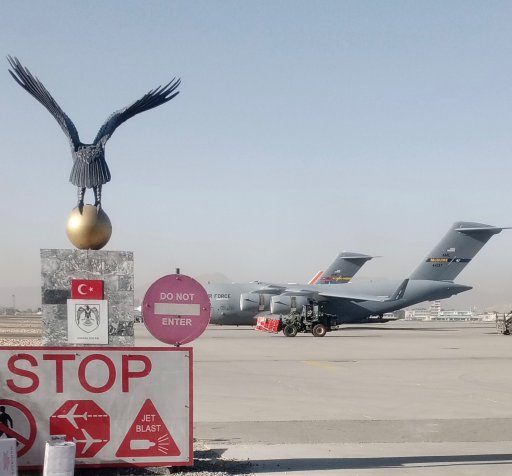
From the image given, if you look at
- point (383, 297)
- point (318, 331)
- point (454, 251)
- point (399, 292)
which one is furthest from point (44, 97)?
point (454, 251)

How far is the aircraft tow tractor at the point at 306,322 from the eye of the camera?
133ft

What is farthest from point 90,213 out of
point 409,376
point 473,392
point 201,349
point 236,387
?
point 201,349

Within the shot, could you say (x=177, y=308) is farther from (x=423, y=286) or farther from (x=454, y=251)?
(x=454, y=251)

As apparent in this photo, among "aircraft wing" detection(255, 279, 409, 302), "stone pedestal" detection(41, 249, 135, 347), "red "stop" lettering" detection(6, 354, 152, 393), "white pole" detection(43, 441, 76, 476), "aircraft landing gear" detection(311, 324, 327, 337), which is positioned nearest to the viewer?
"white pole" detection(43, 441, 76, 476)

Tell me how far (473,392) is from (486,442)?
19.5 ft

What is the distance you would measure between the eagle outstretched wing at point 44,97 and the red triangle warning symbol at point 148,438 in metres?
3.51

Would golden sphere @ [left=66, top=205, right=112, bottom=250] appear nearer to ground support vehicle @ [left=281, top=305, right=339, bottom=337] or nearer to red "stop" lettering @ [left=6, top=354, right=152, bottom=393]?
red "stop" lettering @ [left=6, top=354, right=152, bottom=393]

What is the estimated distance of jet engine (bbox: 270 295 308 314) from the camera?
4300 cm

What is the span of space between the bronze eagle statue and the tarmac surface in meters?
3.62

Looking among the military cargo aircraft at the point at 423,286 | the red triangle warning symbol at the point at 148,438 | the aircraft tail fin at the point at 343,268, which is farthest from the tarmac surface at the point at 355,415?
the aircraft tail fin at the point at 343,268

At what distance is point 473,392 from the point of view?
1502 cm

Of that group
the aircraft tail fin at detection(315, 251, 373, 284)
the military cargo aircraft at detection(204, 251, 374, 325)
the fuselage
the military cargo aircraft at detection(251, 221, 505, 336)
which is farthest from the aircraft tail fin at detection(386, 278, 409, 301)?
the aircraft tail fin at detection(315, 251, 373, 284)

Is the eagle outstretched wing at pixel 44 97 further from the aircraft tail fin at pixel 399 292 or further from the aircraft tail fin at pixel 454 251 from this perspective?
the aircraft tail fin at pixel 454 251

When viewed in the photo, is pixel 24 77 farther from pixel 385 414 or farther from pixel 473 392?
pixel 473 392
